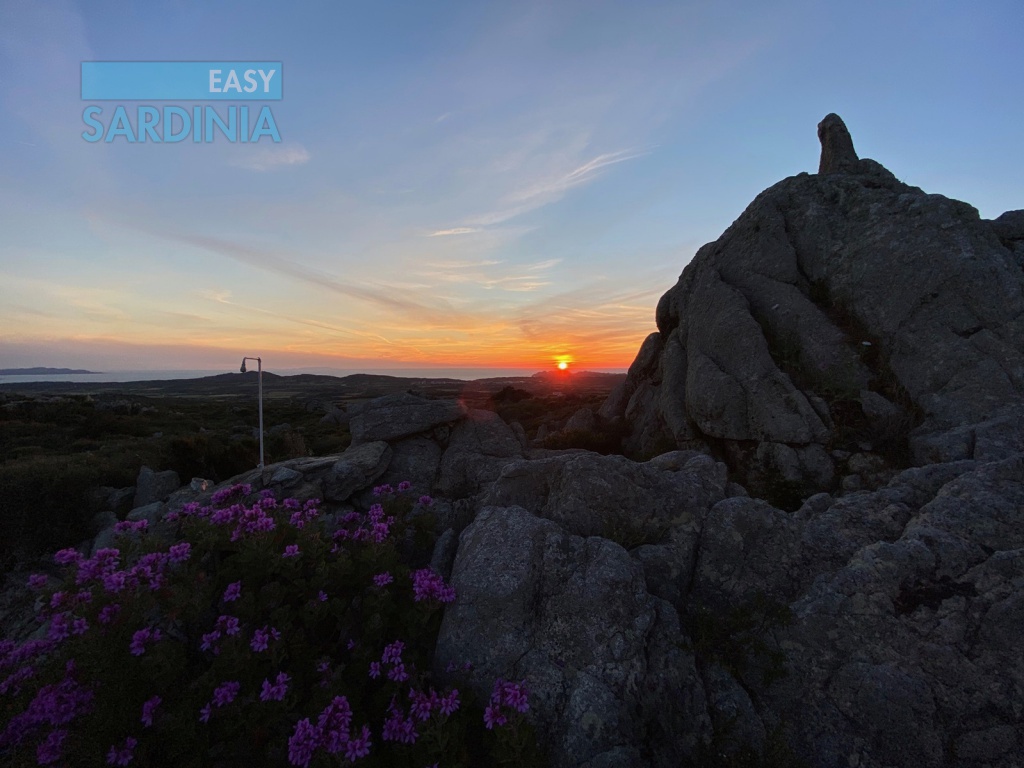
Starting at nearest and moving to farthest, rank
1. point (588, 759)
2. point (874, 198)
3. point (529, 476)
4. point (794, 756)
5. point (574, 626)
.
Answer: point (588, 759), point (794, 756), point (574, 626), point (529, 476), point (874, 198)

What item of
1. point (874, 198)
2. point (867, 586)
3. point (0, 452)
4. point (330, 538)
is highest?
point (874, 198)

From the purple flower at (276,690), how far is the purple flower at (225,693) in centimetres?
25

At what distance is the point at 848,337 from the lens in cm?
1731

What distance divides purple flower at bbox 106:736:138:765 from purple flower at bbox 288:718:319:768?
1391 mm

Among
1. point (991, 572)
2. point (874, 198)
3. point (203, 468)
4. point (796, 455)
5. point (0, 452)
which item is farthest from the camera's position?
point (0, 452)

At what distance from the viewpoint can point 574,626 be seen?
553cm

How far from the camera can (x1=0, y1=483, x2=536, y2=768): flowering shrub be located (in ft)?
13.5

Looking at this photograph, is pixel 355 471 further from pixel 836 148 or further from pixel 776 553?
pixel 836 148

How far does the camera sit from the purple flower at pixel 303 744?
3861 millimetres

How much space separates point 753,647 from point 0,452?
143 feet

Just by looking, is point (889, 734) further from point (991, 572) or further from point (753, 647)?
point (991, 572)

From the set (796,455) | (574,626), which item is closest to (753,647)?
(574,626)

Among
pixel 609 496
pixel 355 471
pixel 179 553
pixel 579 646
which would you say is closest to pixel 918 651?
pixel 579 646

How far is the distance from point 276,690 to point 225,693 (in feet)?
1.59
